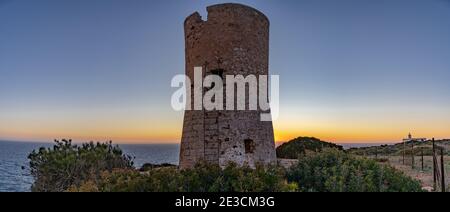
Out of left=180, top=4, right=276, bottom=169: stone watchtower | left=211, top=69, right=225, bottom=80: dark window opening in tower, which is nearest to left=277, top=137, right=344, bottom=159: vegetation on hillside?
left=180, top=4, right=276, bottom=169: stone watchtower

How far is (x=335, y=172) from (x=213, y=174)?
2.26 m

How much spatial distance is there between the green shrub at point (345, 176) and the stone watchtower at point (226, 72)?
112cm

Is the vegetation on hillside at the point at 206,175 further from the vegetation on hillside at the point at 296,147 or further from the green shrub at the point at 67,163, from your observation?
the vegetation on hillside at the point at 296,147

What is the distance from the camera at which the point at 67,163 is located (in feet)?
28.7

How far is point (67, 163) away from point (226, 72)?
468 cm

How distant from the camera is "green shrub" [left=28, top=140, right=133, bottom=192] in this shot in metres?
8.34

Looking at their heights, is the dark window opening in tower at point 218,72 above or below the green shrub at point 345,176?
above

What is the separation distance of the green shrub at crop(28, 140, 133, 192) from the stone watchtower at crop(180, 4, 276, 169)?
2.61 metres

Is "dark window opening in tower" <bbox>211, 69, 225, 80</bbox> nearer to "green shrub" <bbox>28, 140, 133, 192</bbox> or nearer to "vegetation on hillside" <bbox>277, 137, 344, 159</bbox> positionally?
"green shrub" <bbox>28, 140, 133, 192</bbox>

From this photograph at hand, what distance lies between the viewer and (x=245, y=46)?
750 cm

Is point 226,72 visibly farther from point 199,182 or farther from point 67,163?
point 67,163

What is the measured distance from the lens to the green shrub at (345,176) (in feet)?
16.8

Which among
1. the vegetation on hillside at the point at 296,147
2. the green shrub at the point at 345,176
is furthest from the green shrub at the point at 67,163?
the vegetation on hillside at the point at 296,147

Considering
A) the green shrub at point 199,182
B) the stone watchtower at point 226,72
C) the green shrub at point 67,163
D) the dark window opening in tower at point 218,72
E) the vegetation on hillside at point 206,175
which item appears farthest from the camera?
the green shrub at point 67,163
